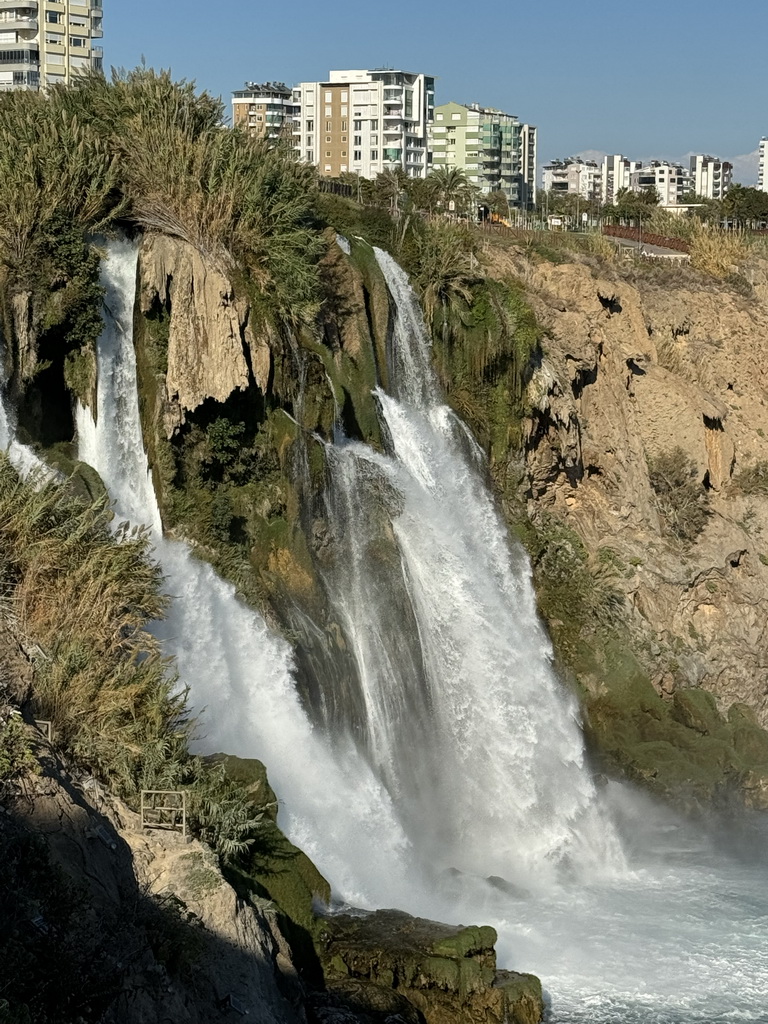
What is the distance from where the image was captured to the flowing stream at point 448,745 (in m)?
19.0

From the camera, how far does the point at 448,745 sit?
23.3m

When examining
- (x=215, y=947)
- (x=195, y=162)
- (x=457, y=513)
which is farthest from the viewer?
(x=457, y=513)

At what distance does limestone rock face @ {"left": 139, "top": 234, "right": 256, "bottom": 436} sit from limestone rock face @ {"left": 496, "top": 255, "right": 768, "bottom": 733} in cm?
986

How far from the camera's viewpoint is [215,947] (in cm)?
1375

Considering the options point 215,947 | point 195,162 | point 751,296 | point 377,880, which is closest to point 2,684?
point 215,947

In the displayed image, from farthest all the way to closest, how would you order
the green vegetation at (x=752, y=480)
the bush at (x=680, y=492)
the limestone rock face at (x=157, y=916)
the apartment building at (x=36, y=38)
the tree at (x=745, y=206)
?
1. the apartment building at (x=36, y=38)
2. the tree at (x=745, y=206)
3. the green vegetation at (x=752, y=480)
4. the bush at (x=680, y=492)
5. the limestone rock face at (x=157, y=916)

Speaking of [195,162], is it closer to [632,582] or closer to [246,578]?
[246,578]

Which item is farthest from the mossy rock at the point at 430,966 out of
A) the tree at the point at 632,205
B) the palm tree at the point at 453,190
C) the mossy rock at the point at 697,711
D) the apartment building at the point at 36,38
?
the apartment building at the point at 36,38

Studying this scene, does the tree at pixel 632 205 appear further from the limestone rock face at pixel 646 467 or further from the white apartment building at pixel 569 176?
the white apartment building at pixel 569 176

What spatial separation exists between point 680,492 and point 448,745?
44.1ft

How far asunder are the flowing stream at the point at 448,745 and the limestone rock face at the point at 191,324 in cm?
43

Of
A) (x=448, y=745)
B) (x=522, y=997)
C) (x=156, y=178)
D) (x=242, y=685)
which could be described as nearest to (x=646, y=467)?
(x=448, y=745)

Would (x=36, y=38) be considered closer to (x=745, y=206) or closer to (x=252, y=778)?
(x=745, y=206)

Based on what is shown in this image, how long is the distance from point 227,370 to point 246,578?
3.15 meters
